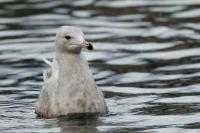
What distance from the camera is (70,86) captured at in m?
13.6

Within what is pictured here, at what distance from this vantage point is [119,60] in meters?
18.0

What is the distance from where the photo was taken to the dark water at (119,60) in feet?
43.1

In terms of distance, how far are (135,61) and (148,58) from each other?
33 cm

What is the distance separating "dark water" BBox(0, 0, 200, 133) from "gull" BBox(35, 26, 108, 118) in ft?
0.66

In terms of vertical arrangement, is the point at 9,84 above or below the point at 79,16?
below

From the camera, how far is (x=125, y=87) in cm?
1571

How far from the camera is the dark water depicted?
518 inches

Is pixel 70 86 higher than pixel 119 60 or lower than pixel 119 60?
lower

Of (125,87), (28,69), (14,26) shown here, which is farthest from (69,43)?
(14,26)

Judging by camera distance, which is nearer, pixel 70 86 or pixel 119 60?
pixel 70 86

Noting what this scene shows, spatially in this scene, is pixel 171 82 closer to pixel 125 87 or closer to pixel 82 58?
pixel 125 87

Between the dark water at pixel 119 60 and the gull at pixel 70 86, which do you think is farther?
the gull at pixel 70 86

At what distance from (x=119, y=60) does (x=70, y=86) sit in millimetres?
4483

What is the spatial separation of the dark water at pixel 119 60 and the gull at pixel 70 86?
0.66 ft
